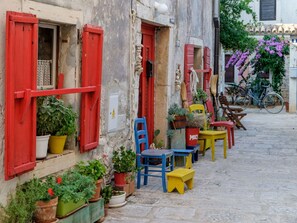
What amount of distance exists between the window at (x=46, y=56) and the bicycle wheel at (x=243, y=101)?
15.6 m

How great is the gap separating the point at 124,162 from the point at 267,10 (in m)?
21.6

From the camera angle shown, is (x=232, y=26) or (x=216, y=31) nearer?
(x=216, y=31)

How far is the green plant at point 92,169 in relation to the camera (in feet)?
18.0

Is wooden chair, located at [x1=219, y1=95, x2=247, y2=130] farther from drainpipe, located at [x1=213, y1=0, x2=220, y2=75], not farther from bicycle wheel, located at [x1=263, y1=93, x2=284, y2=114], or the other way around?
bicycle wheel, located at [x1=263, y1=93, x2=284, y2=114]

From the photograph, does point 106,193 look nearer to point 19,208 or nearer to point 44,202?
point 44,202

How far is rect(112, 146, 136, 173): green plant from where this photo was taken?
639 centimetres

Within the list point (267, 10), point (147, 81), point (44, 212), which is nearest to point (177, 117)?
point (147, 81)

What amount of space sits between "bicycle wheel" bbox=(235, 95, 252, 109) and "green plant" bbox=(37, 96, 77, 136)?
51.8 feet

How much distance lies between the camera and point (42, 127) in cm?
504

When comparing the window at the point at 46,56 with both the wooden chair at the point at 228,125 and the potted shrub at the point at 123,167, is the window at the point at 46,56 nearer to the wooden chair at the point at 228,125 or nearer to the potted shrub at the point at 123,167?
the potted shrub at the point at 123,167

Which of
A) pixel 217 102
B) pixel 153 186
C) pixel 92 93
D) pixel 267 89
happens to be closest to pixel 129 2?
pixel 92 93

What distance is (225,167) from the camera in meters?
8.73

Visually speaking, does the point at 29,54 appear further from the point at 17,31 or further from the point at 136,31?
the point at 136,31

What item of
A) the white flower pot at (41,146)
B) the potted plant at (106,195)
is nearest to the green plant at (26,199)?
the white flower pot at (41,146)
